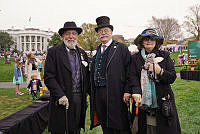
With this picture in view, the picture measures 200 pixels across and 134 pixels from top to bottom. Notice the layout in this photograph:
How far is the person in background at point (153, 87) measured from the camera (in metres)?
2.33

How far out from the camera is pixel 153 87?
7.89 ft

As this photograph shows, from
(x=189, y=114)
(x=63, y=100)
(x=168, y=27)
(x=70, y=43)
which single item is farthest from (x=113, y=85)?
(x=168, y=27)

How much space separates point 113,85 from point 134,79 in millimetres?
324

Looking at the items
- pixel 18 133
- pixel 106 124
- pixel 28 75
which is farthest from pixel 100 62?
pixel 28 75

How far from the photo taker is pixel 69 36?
2.83m

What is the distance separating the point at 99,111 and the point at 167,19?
189 ft

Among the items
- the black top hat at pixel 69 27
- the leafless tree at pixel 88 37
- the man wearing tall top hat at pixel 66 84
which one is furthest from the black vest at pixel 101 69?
the leafless tree at pixel 88 37

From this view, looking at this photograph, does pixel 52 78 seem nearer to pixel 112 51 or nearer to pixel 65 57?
pixel 65 57

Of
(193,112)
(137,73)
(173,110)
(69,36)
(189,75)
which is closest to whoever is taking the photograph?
(173,110)

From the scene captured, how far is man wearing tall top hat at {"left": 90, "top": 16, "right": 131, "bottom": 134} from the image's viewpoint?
2.50 meters

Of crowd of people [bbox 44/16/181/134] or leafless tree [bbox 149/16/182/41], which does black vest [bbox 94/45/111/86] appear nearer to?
crowd of people [bbox 44/16/181/134]

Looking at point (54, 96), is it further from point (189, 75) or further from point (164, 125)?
point (189, 75)

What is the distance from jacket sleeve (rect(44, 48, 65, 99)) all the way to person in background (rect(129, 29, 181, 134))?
1091 millimetres

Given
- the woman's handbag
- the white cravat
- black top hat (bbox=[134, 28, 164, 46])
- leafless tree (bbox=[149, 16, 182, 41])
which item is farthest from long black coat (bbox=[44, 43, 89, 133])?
leafless tree (bbox=[149, 16, 182, 41])
